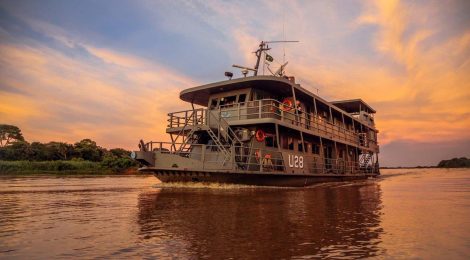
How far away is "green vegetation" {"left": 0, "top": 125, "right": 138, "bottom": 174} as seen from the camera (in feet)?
139

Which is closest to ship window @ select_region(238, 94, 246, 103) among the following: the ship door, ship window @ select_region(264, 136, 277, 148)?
ship window @ select_region(264, 136, 277, 148)

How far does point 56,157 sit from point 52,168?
1380 cm

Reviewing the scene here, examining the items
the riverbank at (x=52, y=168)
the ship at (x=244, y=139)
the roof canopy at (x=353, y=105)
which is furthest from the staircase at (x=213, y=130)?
the riverbank at (x=52, y=168)

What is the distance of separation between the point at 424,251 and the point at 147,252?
3.52 m

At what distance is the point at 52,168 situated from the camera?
1706 inches

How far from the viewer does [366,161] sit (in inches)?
1324

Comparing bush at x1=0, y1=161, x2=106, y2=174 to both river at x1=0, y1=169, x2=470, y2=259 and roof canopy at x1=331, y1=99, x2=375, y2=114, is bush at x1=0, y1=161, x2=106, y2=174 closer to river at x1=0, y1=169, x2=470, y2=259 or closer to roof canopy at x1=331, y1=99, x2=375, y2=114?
roof canopy at x1=331, y1=99, x2=375, y2=114

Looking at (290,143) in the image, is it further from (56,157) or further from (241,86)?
(56,157)

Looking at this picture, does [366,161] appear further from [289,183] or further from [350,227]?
[350,227]

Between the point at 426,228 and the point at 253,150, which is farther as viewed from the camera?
the point at 253,150

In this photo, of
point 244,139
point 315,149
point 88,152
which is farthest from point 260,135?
point 88,152

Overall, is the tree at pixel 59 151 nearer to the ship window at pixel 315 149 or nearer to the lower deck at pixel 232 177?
the lower deck at pixel 232 177

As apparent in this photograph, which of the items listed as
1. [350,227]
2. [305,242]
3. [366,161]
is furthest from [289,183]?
[366,161]

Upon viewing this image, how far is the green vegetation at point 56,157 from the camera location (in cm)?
4247
